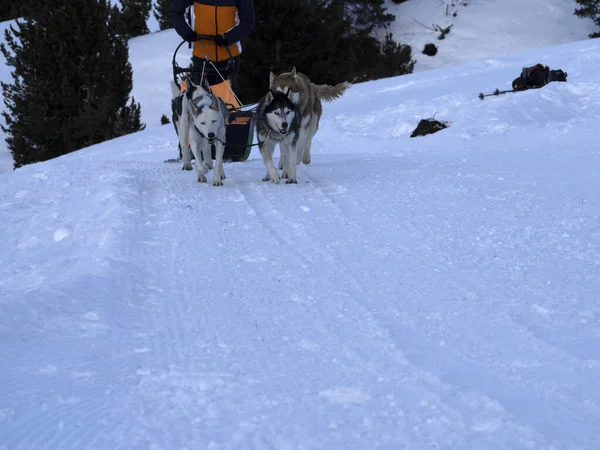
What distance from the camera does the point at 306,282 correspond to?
3.44 m

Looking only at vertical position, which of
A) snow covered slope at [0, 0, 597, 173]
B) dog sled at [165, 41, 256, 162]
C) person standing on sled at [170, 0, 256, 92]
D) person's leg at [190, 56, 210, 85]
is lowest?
dog sled at [165, 41, 256, 162]

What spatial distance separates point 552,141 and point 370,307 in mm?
5665

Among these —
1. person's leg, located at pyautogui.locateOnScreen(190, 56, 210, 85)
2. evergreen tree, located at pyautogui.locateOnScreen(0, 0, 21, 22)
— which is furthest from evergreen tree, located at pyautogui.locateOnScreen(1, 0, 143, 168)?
evergreen tree, located at pyautogui.locateOnScreen(0, 0, 21, 22)

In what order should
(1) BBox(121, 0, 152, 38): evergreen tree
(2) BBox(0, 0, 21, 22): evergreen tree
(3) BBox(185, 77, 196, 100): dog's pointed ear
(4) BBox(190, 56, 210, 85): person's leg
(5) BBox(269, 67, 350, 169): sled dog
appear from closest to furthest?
(3) BBox(185, 77, 196, 100): dog's pointed ear
(5) BBox(269, 67, 350, 169): sled dog
(4) BBox(190, 56, 210, 85): person's leg
(1) BBox(121, 0, 152, 38): evergreen tree
(2) BBox(0, 0, 21, 22): evergreen tree

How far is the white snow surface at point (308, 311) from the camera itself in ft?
6.91

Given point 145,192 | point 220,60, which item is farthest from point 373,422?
point 220,60

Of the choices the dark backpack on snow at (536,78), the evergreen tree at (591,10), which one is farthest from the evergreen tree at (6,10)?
the dark backpack on snow at (536,78)

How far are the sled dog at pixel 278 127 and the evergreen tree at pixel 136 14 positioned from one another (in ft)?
93.2

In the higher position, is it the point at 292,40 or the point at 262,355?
the point at 292,40

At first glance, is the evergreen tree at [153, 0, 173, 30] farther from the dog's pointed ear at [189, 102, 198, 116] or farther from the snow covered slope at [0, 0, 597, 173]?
the dog's pointed ear at [189, 102, 198, 116]

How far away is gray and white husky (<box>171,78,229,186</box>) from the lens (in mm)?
5961

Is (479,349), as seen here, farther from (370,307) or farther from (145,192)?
(145,192)

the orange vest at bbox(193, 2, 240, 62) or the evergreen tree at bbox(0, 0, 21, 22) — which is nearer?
the orange vest at bbox(193, 2, 240, 62)

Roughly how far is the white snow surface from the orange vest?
1306mm
